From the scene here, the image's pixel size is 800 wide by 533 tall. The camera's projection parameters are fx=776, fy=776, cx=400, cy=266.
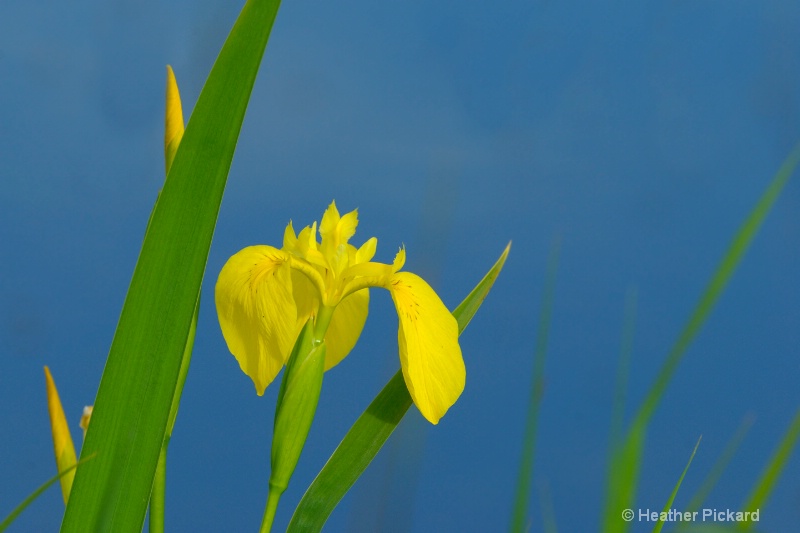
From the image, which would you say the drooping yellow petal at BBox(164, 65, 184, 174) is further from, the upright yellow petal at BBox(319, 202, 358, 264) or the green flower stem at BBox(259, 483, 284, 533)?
the green flower stem at BBox(259, 483, 284, 533)

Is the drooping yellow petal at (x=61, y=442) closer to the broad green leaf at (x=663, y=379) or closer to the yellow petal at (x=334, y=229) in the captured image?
the yellow petal at (x=334, y=229)

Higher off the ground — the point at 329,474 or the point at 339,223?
the point at 339,223

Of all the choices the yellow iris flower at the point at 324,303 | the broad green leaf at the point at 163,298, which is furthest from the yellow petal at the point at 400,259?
the broad green leaf at the point at 163,298

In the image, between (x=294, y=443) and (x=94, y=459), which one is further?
(x=294, y=443)

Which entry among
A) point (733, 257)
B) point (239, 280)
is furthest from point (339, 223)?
point (733, 257)

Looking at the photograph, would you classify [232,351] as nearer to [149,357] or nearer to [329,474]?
[329,474]

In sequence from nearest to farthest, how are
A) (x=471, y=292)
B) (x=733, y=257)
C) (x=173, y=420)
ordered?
(x=733, y=257) → (x=173, y=420) → (x=471, y=292)

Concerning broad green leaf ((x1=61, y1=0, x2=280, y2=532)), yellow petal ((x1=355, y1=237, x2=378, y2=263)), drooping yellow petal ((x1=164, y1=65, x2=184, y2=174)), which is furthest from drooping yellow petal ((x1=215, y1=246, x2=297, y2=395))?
broad green leaf ((x1=61, y1=0, x2=280, y2=532))
